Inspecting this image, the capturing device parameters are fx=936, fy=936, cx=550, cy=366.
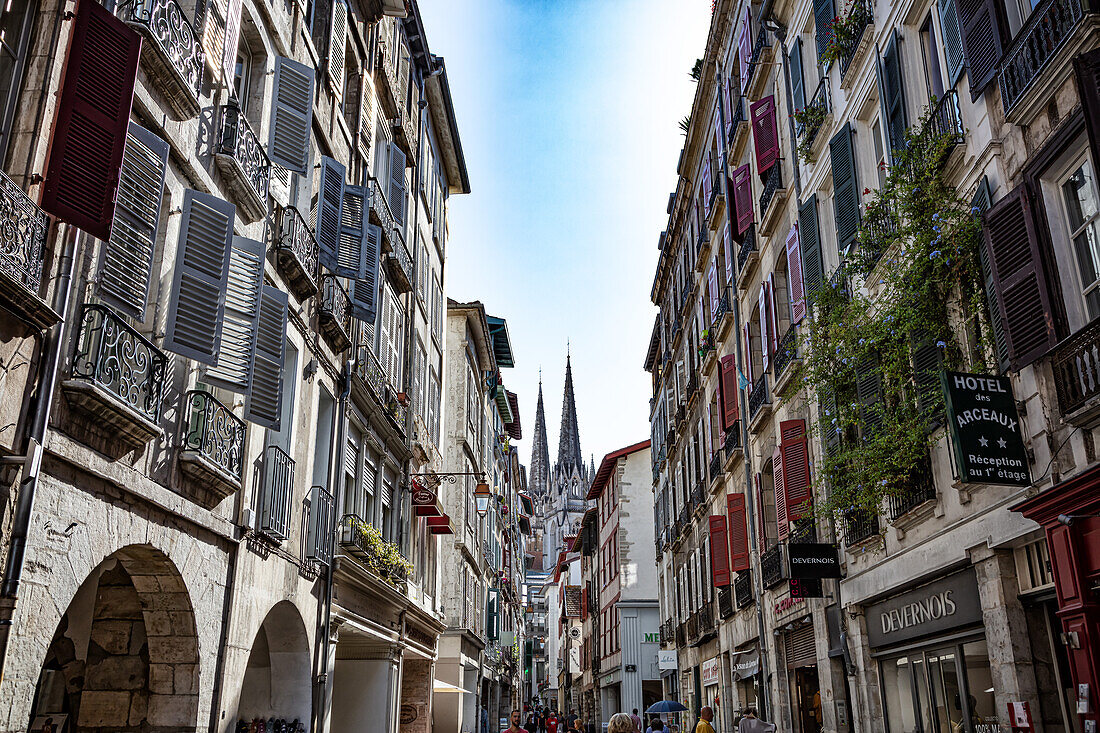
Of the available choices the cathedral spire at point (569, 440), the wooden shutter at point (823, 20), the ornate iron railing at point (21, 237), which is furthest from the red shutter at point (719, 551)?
the cathedral spire at point (569, 440)

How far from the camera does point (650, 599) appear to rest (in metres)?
41.4

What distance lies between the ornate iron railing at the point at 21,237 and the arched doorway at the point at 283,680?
23.4 ft

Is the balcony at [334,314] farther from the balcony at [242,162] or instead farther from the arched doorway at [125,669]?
the arched doorway at [125,669]

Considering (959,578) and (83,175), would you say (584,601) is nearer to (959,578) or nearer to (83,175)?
(959,578)

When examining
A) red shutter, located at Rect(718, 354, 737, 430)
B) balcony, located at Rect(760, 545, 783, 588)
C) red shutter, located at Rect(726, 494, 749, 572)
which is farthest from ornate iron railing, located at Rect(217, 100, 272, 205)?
red shutter, located at Rect(726, 494, 749, 572)

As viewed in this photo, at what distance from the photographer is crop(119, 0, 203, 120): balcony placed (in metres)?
8.17

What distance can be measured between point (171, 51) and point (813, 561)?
34.4ft

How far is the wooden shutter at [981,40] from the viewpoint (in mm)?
8977

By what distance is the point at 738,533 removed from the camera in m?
19.8

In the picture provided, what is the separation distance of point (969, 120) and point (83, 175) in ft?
27.1

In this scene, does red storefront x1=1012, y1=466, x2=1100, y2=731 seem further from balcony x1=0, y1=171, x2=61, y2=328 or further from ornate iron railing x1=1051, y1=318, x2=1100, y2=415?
balcony x1=0, y1=171, x2=61, y2=328

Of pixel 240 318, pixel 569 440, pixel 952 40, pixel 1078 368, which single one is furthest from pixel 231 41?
pixel 569 440

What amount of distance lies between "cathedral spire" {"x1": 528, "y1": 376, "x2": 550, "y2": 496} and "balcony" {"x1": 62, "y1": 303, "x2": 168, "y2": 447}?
149546 millimetres

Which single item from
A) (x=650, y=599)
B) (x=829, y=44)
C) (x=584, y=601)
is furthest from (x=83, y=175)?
(x=584, y=601)
